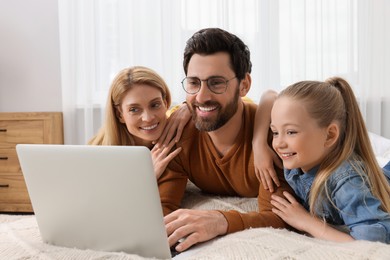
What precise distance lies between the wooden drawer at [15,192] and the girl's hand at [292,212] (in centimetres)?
225

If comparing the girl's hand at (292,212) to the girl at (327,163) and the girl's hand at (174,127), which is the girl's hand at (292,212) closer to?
the girl at (327,163)

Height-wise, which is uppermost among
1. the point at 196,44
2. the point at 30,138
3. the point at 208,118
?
the point at 196,44

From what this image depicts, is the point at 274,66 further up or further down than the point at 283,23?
further down

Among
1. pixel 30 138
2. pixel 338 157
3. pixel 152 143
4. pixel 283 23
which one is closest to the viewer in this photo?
pixel 338 157

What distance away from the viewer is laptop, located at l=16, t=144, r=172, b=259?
3.48 feet

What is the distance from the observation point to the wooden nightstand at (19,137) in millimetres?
3244

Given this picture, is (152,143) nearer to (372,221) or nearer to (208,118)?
(208,118)

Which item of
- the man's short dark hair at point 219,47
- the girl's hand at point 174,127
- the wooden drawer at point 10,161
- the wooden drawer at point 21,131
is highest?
the man's short dark hair at point 219,47

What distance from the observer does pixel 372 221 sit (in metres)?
1.24

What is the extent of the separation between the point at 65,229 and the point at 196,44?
71 centimetres

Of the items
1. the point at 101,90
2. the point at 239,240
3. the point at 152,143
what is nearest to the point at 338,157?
the point at 239,240

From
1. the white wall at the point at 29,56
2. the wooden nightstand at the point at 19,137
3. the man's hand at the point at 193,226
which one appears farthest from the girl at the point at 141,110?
the white wall at the point at 29,56

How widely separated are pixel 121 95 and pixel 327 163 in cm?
76

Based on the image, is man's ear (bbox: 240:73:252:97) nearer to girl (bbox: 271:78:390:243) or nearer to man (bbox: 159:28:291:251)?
man (bbox: 159:28:291:251)
